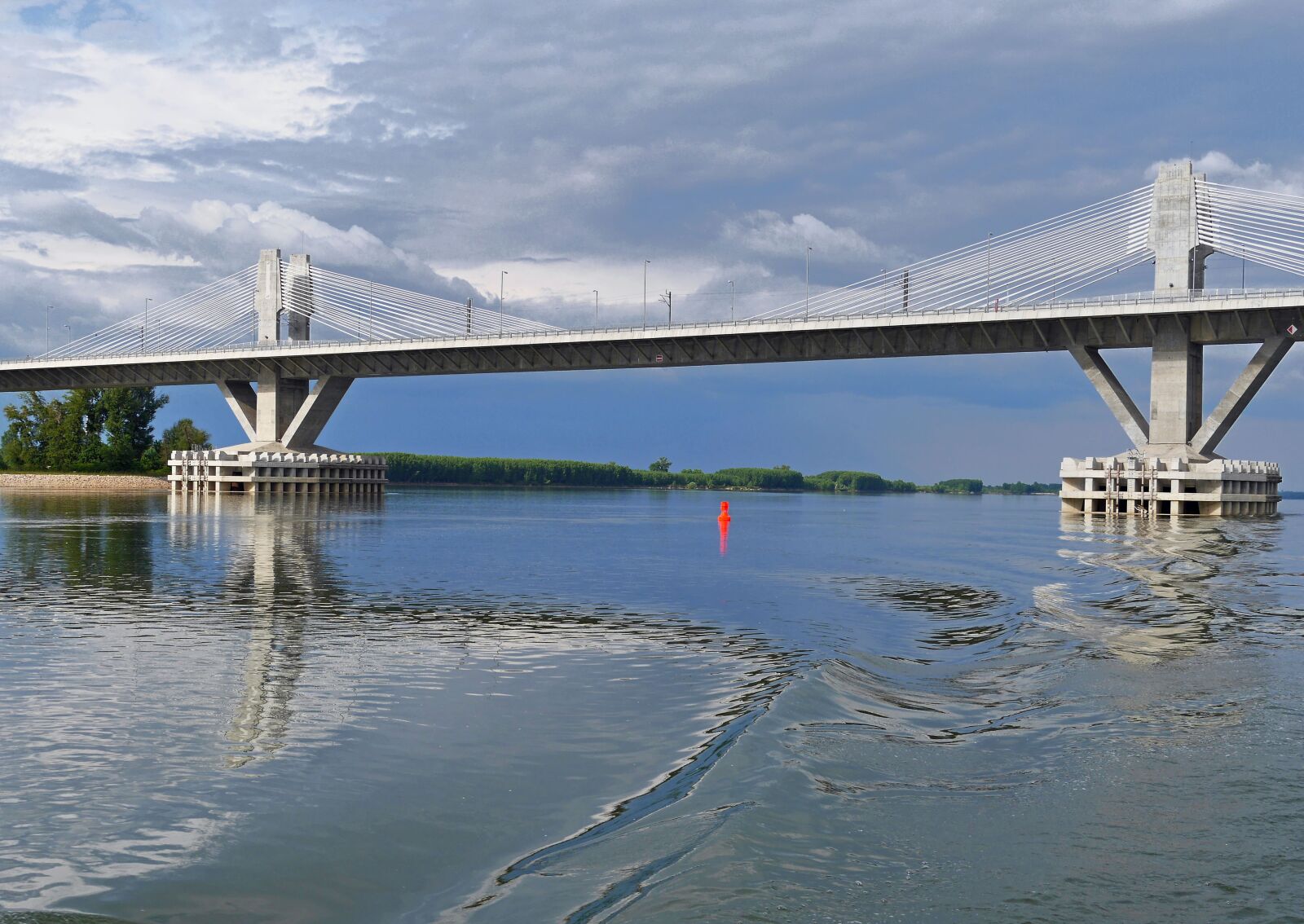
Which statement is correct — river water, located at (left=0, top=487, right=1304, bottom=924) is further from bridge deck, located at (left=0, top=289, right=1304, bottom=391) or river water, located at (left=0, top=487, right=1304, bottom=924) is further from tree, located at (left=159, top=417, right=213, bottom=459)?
tree, located at (left=159, top=417, right=213, bottom=459)

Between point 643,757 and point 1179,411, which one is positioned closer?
point 643,757

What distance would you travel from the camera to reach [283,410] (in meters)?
89.6

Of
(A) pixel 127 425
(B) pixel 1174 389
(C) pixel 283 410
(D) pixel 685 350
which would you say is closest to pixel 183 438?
(A) pixel 127 425

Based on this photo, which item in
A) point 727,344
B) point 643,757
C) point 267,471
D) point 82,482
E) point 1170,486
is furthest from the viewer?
point 82,482

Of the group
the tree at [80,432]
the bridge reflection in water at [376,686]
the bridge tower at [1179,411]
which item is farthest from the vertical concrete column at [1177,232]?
the tree at [80,432]

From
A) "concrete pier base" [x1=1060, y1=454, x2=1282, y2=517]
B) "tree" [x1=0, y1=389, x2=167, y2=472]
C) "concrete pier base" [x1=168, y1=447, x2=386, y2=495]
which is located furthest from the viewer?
"tree" [x1=0, y1=389, x2=167, y2=472]

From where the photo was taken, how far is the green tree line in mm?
119875

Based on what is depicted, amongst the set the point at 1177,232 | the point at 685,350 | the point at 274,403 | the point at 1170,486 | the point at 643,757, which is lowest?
the point at 643,757

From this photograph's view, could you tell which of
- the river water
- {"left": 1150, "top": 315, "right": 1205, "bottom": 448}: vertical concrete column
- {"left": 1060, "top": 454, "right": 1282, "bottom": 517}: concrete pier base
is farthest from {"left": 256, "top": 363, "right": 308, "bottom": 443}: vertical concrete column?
the river water

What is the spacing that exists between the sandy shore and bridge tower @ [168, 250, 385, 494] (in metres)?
13.3

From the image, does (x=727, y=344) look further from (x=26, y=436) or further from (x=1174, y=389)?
(x=26, y=436)

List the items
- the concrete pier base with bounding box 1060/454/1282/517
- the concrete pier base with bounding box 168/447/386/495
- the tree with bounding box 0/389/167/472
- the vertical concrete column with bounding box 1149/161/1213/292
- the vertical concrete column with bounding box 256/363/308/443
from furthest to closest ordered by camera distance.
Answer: the tree with bounding box 0/389/167/472
the vertical concrete column with bounding box 256/363/308/443
the concrete pier base with bounding box 168/447/386/495
the vertical concrete column with bounding box 1149/161/1213/292
the concrete pier base with bounding box 1060/454/1282/517

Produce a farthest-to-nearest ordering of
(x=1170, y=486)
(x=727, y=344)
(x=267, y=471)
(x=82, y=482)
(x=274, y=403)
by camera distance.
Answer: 1. (x=82, y=482)
2. (x=274, y=403)
3. (x=267, y=471)
4. (x=727, y=344)
5. (x=1170, y=486)

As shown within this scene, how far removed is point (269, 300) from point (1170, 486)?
221 feet
